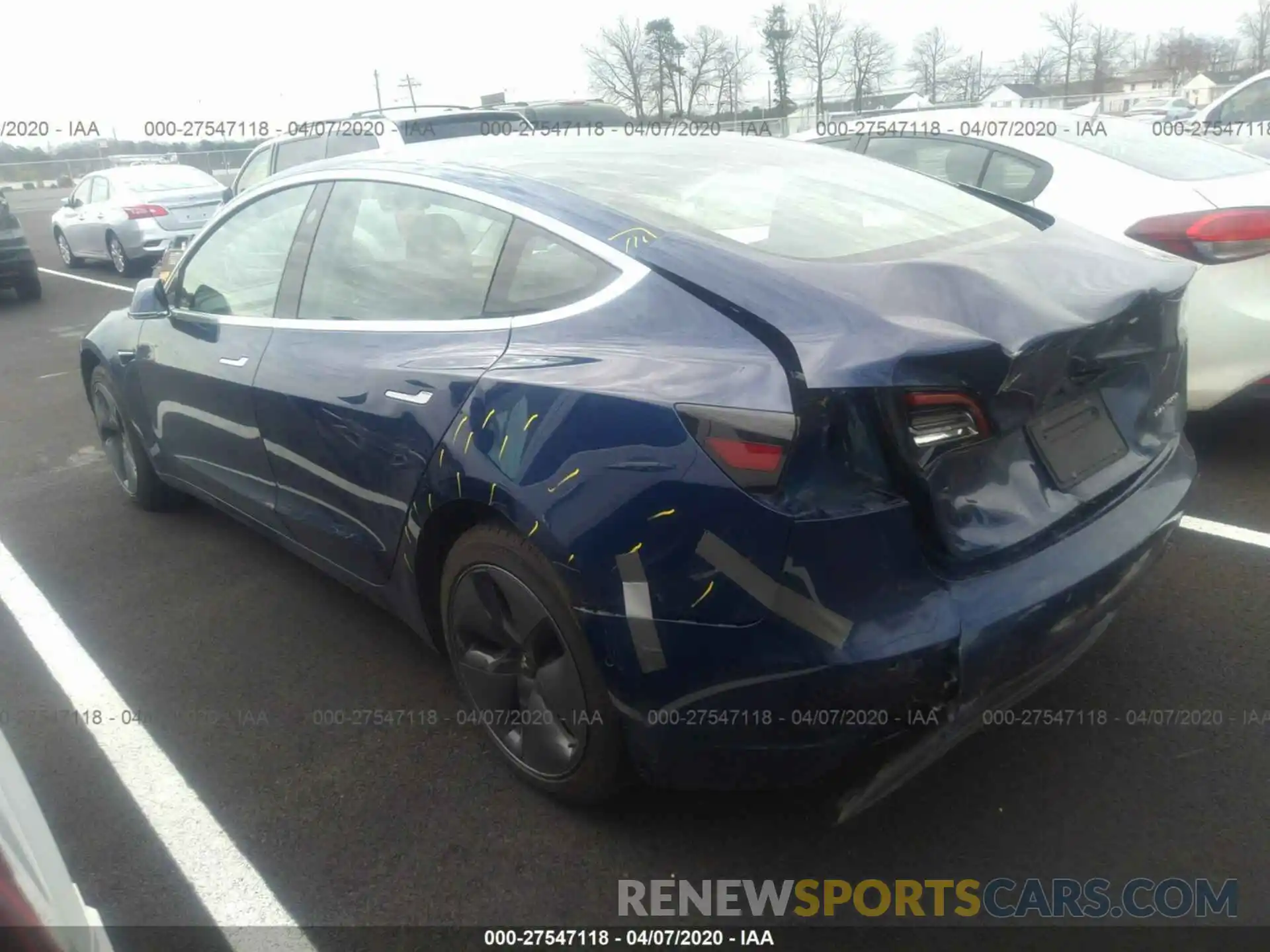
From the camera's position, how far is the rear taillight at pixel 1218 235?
393 cm

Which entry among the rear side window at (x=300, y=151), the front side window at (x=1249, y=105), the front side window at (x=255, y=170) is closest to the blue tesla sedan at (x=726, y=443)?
the rear side window at (x=300, y=151)

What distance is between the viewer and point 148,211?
12938 mm

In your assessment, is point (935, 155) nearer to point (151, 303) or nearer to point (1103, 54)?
point (151, 303)

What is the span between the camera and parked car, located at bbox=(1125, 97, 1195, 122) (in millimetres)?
22281

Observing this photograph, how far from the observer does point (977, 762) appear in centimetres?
267

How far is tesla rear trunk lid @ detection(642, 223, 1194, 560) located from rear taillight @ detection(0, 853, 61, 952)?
4.72 feet

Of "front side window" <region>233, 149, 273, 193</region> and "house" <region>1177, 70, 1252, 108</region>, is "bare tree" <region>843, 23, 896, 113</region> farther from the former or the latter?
"front side window" <region>233, 149, 273, 193</region>

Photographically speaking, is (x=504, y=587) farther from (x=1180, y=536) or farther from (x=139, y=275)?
(x=139, y=275)

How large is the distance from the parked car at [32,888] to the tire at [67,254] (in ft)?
51.1

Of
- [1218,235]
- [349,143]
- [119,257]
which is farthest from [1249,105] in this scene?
[119,257]

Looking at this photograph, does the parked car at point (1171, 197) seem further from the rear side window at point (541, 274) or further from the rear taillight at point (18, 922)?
the rear taillight at point (18, 922)

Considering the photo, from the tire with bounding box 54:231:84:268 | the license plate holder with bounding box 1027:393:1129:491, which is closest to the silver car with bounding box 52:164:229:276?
the tire with bounding box 54:231:84:268

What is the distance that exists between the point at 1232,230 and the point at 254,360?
3659mm

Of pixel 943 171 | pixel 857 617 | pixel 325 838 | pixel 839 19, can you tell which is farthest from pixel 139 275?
pixel 839 19
